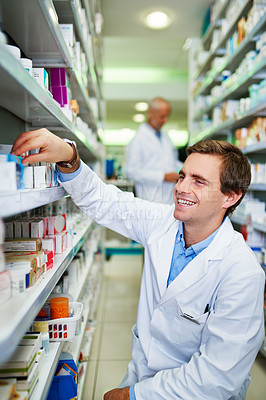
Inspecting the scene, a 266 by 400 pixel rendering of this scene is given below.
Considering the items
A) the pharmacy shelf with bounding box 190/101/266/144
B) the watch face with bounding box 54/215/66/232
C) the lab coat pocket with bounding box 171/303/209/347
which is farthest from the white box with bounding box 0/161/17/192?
the pharmacy shelf with bounding box 190/101/266/144

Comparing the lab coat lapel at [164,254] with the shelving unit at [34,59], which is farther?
the lab coat lapel at [164,254]

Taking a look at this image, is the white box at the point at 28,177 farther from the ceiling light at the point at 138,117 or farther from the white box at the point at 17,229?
the ceiling light at the point at 138,117

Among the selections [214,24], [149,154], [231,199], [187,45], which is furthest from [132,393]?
[187,45]

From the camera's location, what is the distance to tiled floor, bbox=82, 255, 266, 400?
6.80ft

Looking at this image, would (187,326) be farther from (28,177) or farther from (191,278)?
(28,177)

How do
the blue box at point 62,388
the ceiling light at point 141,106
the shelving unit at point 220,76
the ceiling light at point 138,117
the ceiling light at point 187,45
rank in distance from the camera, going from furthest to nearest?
the ceiling light at point 138,117 < the ceiling light at point 141,106 < the ceiling light at point 187,45 < the shelving unit at point 220,76 < the blue box at point 62,388

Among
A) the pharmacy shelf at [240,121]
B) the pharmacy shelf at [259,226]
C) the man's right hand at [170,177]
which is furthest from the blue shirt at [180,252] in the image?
the man's right hand at [170,177]

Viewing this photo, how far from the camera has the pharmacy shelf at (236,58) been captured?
239cm

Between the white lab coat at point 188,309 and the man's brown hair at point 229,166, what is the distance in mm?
152

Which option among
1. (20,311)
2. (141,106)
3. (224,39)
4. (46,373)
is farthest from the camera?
(141,106)

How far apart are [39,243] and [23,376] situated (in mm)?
439

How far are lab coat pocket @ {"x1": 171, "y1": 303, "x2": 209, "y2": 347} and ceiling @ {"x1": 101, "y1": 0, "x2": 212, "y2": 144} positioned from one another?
3.62 metres

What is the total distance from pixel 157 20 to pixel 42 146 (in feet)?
11.7

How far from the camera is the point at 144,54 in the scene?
20.8 ft
